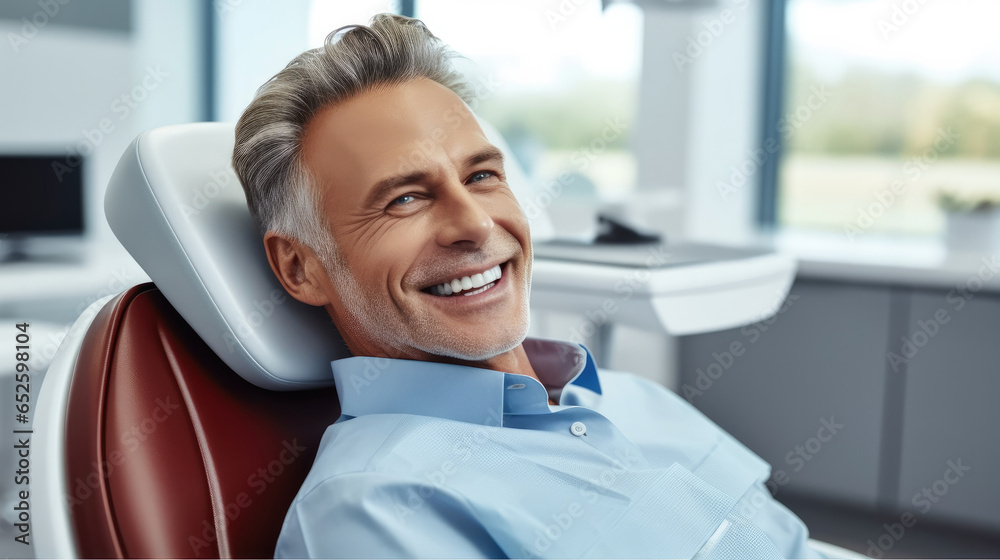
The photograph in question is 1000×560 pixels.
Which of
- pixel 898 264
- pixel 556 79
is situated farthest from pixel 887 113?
pixel 556 79

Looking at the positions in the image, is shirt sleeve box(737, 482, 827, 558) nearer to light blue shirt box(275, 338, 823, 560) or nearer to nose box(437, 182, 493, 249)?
light blue shirt box(275, 338, 823, 560)

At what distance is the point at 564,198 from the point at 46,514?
2802 mm

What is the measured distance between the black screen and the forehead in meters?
2.88

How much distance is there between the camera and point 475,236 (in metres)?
0.99

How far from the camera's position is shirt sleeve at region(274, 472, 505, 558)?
78cm

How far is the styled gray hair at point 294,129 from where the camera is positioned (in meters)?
1.04

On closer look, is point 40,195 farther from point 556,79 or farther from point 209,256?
point 209,256

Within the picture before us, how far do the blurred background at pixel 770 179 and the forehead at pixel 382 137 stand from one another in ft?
3.82

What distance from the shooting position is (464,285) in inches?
40.2

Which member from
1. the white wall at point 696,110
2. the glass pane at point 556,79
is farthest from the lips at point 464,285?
the glass pane at point 556,79

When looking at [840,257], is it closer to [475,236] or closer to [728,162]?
[728,162]

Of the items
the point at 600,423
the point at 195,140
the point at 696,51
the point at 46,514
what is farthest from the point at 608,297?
the point at 696,51

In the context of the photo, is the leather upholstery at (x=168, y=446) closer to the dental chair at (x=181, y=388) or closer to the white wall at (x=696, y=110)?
the dental chair at (x=181, y=388)

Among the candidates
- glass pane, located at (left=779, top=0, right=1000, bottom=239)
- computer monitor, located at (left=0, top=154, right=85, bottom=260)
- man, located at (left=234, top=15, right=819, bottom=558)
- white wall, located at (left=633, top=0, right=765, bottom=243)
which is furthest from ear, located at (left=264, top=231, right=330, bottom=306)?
computer monitor, located at (left=0, top=154, right=85, bottom=260)
